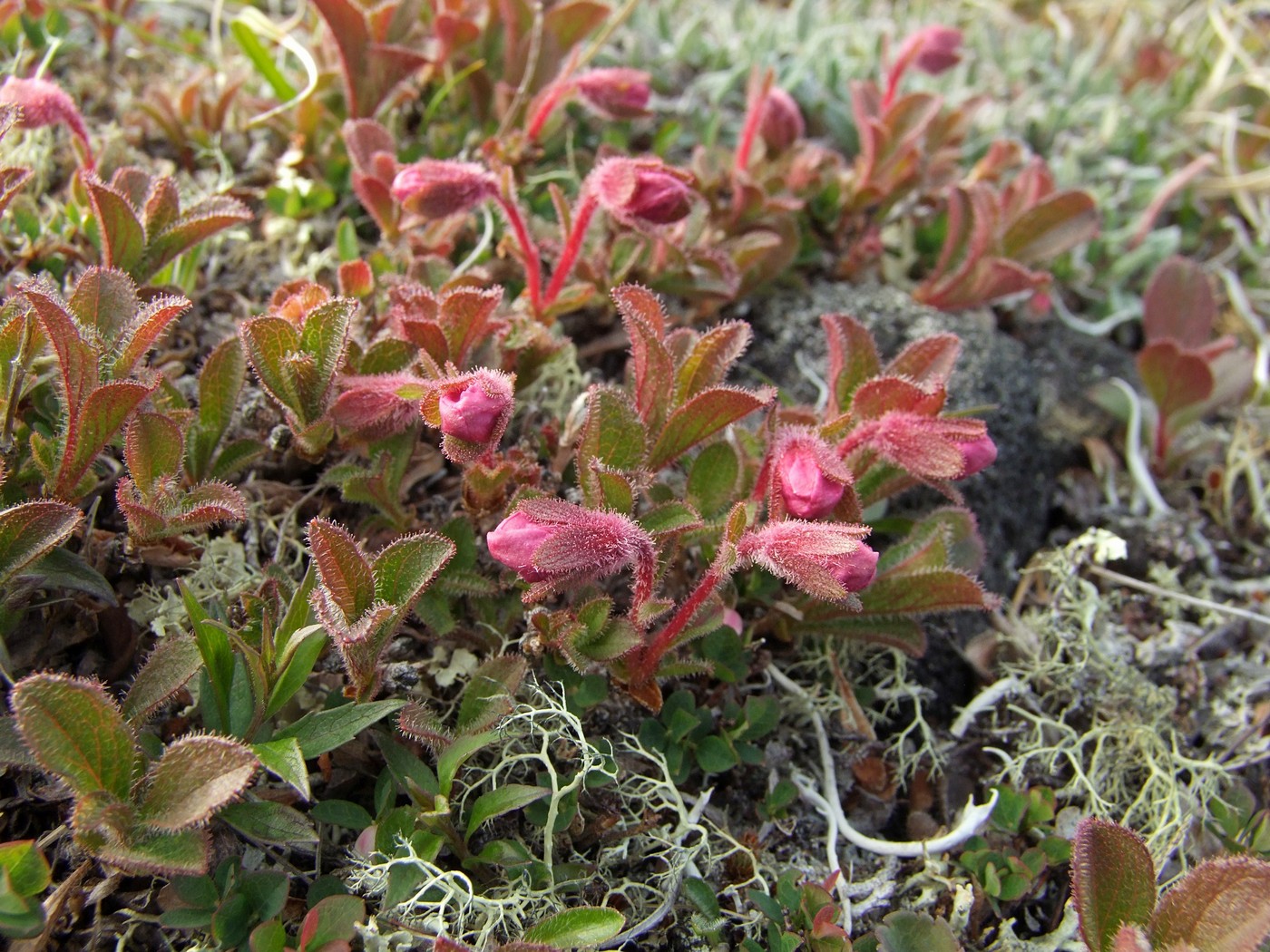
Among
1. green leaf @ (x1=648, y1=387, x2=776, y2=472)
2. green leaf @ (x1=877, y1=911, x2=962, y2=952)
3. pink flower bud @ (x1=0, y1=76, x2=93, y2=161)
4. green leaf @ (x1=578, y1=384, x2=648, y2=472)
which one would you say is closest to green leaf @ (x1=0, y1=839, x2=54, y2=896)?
green leaf @ (x1=578, y1=384, x2=648, y2=472)

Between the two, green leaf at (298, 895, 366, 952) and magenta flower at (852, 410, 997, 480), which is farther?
magenta flower at (852, 410, 997, 480)

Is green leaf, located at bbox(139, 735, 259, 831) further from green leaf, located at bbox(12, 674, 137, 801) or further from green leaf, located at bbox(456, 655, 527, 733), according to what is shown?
green leaf, located at bbox(456, 655, 527, 733)

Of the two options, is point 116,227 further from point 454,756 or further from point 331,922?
point 331,922

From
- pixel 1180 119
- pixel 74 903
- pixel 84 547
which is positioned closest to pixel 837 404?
pixel 84 547

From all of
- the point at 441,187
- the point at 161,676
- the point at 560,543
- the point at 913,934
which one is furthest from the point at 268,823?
the point at 441,187

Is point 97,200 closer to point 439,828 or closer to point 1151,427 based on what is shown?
point 439,828

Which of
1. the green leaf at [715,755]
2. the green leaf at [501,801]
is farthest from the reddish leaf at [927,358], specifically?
the green leaf at [501,801]
